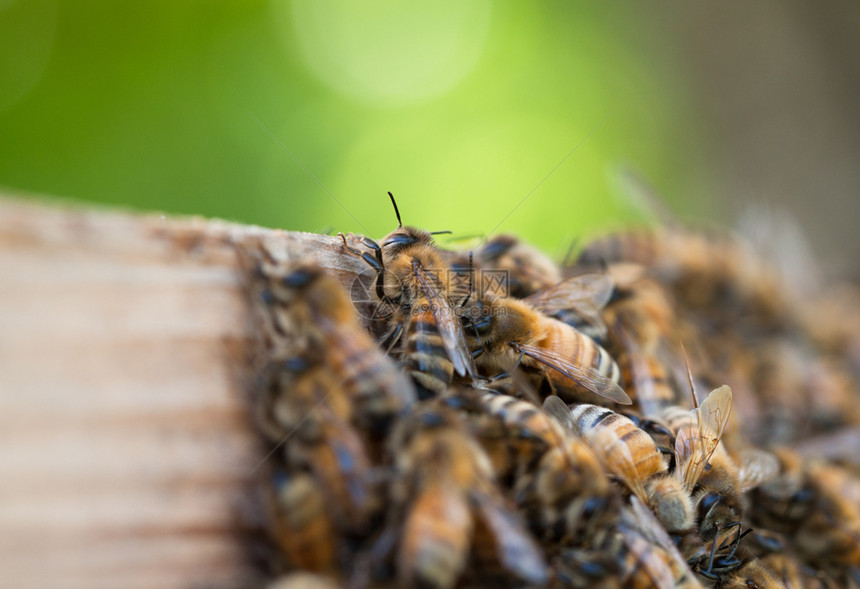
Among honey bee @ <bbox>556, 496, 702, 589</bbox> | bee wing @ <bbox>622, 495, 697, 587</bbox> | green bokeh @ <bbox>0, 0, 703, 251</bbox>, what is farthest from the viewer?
green bokeh @ <bbox>0, 0, 703, 251</bbox>

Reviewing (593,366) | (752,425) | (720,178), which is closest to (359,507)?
(593,366)

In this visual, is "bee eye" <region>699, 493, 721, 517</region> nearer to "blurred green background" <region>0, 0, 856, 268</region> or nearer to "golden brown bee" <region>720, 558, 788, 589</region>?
"golden brown bee" <region>720, 558, 788, 589</region>

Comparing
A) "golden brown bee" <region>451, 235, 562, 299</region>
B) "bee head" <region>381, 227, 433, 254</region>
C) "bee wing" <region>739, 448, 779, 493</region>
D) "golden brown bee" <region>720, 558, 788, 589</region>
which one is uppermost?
"bee head" <region>381, 227, 433, 254</region>

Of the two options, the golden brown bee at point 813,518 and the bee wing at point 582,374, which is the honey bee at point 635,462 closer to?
the bee wing at point 582,374

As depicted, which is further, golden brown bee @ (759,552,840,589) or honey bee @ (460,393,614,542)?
golden brown bee @ (759,552,840,589)

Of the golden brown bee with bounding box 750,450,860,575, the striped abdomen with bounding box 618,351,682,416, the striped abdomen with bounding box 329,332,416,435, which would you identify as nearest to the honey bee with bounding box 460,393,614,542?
the striped abdomen with bounding box 329,332,416,435

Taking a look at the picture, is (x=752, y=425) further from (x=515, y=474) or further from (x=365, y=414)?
(x=365, y=414)
